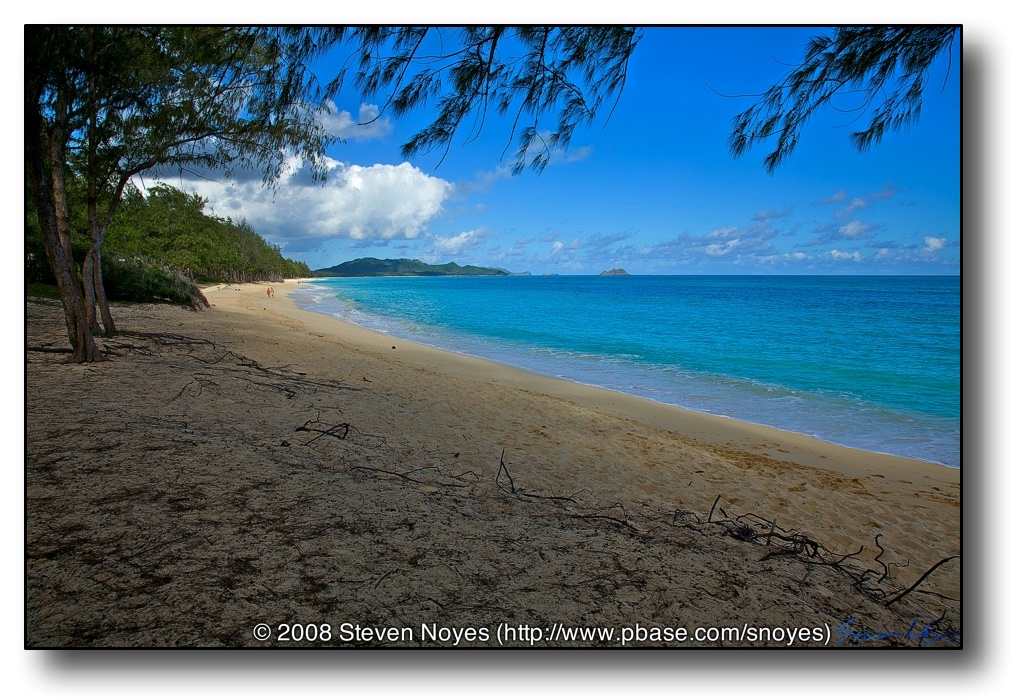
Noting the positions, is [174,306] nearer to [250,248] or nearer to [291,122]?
[250,248]

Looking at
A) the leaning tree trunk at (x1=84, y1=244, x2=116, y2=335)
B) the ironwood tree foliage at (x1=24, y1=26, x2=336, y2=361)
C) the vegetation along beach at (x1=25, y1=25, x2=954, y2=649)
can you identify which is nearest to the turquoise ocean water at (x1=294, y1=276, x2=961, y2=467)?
the vegetation along beach at (x1=25, y1=25, x2=954, y2=649)

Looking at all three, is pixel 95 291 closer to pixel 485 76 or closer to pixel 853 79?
pixel 485 76

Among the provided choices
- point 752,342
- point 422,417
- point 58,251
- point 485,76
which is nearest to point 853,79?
point 485,76

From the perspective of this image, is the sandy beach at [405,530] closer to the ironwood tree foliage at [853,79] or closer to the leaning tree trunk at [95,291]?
the leaning tree trunk at [95,291]

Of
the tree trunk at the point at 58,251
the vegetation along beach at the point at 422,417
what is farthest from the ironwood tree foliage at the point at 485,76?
the tree trunk at the point at 58,251

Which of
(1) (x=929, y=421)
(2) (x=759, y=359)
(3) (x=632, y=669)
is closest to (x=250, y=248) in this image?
(3) (x=632, y=669)

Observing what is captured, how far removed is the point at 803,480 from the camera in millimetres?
3305

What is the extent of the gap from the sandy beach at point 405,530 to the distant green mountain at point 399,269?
88cm

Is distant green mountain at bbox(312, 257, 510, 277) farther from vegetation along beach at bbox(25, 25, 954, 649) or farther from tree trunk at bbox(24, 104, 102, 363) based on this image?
tree trunk at bbox(24, 104, 102, 363)

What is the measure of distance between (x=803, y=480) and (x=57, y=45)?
4742 millimetres

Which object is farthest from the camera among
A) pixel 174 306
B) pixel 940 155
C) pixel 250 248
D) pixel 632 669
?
pixel 174 306

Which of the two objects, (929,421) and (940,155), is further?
(929,421)
